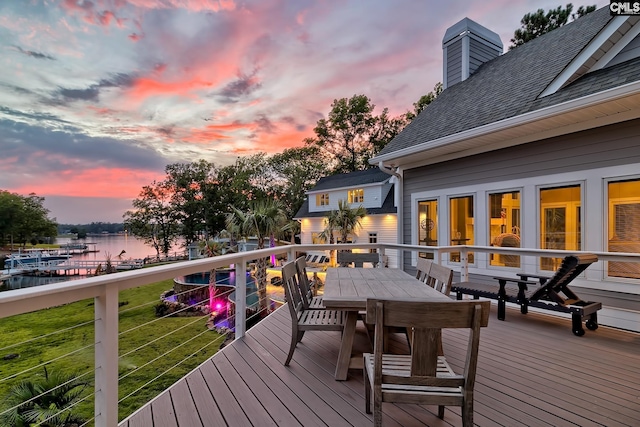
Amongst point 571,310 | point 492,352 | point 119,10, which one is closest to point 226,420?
point 492,352

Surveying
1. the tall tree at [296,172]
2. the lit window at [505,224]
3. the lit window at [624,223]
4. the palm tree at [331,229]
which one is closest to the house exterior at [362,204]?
the palm tree at [331,229]

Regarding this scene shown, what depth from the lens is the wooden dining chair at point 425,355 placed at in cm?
155

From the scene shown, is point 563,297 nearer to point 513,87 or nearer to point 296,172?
point 513,87

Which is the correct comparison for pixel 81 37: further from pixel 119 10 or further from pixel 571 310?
pixel 571 310

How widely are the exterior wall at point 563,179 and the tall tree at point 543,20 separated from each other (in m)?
16.3

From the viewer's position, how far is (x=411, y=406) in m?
2.21

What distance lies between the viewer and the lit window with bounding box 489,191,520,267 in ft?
17.6

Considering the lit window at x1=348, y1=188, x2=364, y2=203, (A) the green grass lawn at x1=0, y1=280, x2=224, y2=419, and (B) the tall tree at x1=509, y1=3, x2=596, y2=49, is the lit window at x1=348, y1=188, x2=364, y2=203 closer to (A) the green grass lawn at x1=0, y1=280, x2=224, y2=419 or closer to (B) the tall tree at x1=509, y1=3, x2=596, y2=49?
(A) the green grass lawn at x1=0, y1=280, x2=224, y2=419

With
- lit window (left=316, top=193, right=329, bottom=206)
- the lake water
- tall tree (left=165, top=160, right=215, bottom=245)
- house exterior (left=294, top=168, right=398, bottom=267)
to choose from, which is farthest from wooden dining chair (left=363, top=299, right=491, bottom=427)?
tall tree (left=165, top=160, right=215, bottom=245)

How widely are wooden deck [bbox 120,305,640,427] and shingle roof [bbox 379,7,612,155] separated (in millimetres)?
3372

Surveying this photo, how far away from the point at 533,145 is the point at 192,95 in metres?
12.8

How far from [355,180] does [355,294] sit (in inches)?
682

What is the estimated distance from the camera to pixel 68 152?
19.6 metres

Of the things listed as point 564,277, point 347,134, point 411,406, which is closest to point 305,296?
point 411,406
